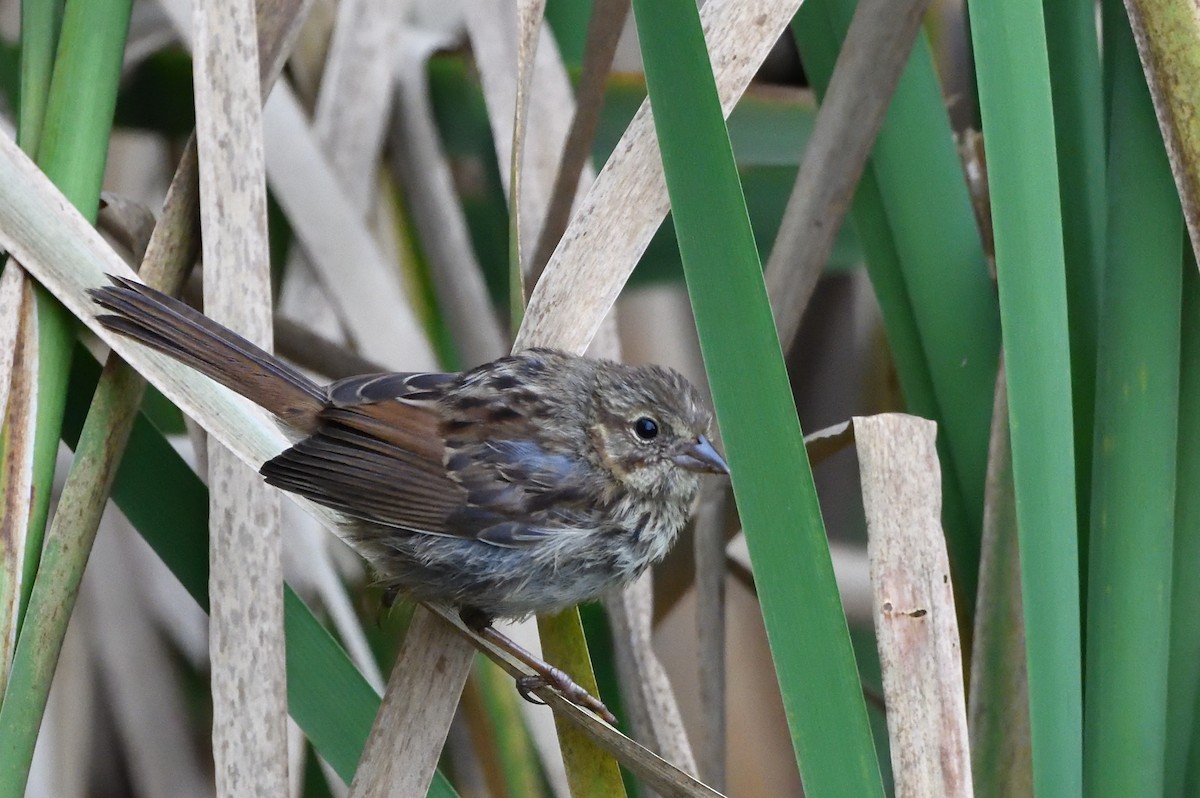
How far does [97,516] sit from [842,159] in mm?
1231

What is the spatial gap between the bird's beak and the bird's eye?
0.18 ft

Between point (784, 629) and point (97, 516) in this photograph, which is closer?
point (784, 629)

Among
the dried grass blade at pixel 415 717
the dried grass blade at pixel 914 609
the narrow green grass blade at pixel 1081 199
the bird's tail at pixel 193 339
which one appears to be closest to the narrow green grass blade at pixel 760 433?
the dried grass blade at pixel 914 609

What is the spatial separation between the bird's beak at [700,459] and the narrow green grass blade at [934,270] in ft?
1.17

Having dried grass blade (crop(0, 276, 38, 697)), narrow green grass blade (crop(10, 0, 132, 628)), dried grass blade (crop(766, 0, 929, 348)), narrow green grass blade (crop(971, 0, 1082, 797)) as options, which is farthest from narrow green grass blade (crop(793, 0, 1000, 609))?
dried grass blade (crop(0, 276, 38, 697))

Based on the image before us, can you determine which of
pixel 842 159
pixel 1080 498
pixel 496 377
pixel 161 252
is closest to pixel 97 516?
pixel 161 252

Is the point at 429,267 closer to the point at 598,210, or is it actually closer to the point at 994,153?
the point at 598,210

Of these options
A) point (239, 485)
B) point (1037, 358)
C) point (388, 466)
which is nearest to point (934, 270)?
point (1037, 358)

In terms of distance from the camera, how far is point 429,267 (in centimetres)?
238

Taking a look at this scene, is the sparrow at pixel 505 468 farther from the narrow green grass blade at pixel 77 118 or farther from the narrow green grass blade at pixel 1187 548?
the narrow green grass blade at pixel 1187 548

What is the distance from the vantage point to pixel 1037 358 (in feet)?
4.09

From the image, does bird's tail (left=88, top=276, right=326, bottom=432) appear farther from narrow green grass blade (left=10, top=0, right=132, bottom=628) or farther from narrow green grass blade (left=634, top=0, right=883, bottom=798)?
narrow green grass blade (left=634, top=0, right=883, bottom=798)

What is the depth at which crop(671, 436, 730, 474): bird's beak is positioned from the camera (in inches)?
73.9

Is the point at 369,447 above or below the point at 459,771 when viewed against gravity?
above
